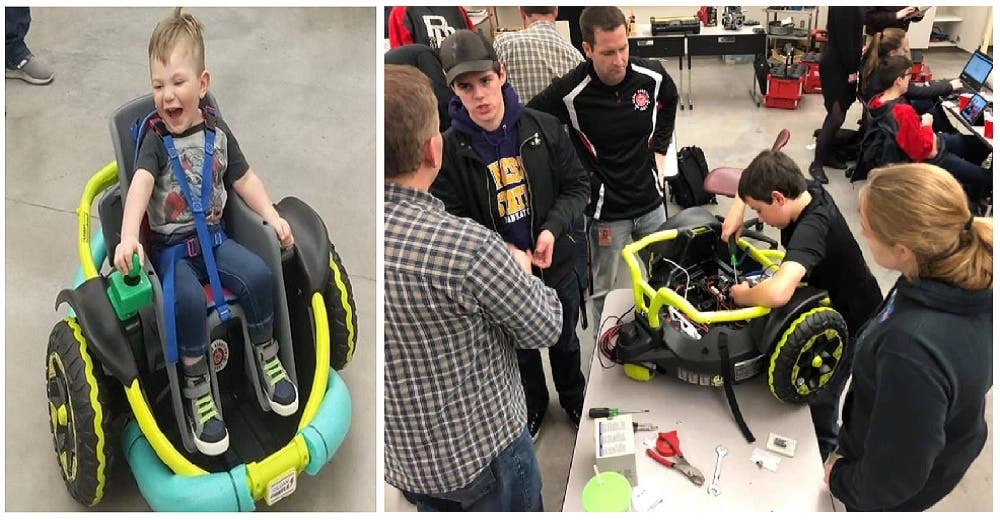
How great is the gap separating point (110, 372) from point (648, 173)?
1.56m

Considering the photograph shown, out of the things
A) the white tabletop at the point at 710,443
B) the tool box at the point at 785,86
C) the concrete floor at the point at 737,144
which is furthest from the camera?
the tool box at the point at 785,86

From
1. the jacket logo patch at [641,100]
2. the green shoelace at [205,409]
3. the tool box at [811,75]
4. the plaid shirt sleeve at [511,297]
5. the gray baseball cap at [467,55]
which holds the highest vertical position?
the gray baseball cap at [467,55]

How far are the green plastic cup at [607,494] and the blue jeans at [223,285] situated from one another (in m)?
0.88

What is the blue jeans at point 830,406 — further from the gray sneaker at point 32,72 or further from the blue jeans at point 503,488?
the gray sneaker at point 32,72

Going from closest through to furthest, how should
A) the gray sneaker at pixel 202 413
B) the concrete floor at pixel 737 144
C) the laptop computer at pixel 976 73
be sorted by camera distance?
the gray sneaker at pixel 202 413 → the concrete floor at pixel 737 144 → the laptop computer at pixel 976 73

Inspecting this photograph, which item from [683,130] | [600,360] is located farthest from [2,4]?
[683,130]

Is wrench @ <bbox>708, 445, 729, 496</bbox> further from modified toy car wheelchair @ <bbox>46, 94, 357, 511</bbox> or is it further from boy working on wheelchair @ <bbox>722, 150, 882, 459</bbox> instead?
modified toy car wheelchair @ <bbox>46, 94, 357, 511</bbox>

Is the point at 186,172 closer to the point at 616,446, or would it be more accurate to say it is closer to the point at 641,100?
the point at 616,446

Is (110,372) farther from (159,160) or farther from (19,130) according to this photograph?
(19,130)

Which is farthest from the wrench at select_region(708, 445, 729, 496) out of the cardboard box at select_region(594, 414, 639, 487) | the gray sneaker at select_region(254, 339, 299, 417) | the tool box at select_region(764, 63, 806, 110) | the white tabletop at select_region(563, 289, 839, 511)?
the tool box at select_region(764, 63, 806, 110)

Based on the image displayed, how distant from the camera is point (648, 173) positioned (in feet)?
7.96

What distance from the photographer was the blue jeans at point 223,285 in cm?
178

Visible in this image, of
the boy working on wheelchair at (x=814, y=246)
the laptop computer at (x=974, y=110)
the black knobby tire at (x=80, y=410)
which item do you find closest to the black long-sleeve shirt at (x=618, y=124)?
the boy working on wheelchair at (x=814, y=246)

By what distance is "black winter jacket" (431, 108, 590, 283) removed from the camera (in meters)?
1.93
